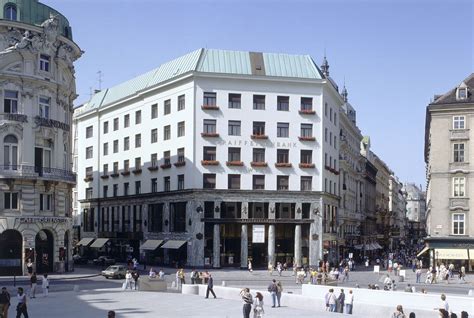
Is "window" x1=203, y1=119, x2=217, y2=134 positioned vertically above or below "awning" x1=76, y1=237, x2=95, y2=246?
above

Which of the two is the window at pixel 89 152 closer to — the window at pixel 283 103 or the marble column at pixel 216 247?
the marble column at pixel 216 247

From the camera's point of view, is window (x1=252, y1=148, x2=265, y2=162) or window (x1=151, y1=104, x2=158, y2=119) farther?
window (x1=151, y1=104, x2=158, y2=119)

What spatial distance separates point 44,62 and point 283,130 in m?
26.8

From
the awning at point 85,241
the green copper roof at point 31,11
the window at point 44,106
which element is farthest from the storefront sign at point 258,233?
the awning at point 85,241

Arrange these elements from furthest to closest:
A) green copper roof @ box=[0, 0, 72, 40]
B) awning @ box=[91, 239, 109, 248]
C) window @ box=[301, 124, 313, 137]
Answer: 1. awning @ box=[91, 239, 109, 248]
2. window @ box=[301, 124, 313, 137]
3. green copper roof @ box=[0, 0, 72, 40]

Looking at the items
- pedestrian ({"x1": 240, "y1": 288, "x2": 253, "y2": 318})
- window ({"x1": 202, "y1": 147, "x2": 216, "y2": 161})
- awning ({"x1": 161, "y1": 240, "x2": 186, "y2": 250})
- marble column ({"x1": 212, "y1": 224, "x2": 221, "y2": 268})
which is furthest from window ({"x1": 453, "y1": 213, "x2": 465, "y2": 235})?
pedestrian ({"x1": 240, "y1": 288, "x2": 253, "y2": 318})

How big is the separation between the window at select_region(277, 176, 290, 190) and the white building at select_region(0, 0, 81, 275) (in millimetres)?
22694

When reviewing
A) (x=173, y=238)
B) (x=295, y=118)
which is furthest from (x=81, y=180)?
(x=295, y=118)

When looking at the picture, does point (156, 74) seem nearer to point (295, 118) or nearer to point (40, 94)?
point (295, 118)

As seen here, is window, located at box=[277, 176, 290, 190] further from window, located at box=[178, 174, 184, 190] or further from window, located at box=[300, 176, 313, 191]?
window, located at box=[178, 174, 184, 190]

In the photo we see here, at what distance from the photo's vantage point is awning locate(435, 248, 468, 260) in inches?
2862

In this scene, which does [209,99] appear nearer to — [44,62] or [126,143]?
[126,143]

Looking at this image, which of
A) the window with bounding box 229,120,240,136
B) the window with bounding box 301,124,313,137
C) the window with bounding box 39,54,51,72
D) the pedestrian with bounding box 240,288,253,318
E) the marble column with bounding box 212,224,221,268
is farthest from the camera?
the window with bounding box 301,124,313,137

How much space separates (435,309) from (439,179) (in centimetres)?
4314
